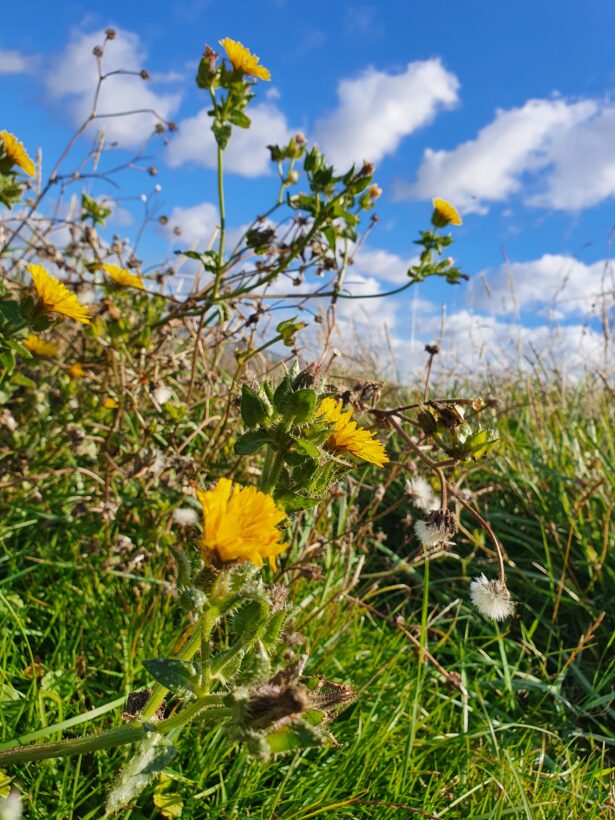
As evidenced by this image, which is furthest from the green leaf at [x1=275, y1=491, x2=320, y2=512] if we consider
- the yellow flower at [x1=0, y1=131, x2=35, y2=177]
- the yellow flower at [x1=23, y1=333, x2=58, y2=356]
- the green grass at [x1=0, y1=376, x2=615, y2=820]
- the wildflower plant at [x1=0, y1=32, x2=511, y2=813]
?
the yellow flower at [x1=23, y1=333, x2=58, y2=356]

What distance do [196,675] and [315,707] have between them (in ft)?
0.41

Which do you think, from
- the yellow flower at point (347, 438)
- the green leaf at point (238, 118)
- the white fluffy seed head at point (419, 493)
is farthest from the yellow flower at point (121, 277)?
the yellow flower at point (347, 438)

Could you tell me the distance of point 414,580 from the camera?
241 centimetres

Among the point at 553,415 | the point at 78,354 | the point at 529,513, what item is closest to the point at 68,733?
the point at 78,354

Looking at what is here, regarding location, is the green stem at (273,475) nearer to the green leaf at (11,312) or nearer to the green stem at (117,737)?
the green stem at (117,737)

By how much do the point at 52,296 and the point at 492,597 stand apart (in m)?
0.94

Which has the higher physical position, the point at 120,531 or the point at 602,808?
the point at 120,531

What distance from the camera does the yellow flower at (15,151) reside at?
1430 mm

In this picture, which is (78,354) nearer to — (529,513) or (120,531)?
(120,531)

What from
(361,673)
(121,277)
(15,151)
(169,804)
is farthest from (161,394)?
(169,804)

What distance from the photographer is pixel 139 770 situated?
1.96 ft

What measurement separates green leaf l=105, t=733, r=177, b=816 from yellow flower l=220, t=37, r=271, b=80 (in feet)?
4.90

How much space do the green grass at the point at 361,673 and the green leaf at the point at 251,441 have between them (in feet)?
1.94

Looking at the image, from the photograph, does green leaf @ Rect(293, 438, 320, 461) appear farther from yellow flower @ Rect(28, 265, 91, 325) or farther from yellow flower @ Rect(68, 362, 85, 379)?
yellow flower @ Rect(68, 362, 85, 379)
